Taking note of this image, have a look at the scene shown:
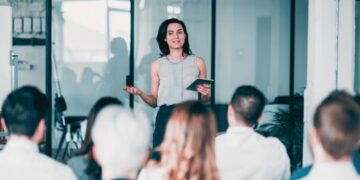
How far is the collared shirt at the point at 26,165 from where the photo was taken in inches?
114

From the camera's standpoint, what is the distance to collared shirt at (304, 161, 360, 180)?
2.65 meters

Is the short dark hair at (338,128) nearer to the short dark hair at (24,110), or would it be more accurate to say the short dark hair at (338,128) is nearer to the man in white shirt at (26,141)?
the man in white shirt at (26,141)

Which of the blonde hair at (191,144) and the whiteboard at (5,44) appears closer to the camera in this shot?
the blonde hair at (191,144)

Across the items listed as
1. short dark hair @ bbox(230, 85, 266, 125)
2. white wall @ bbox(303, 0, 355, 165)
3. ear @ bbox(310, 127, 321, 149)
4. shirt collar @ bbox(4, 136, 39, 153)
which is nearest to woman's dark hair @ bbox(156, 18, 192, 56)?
white wall @ bbox(303, 0, 355, 165)

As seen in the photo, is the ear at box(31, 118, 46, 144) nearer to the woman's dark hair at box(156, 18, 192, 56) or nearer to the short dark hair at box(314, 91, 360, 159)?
the short dark hair at box(314, 91, 360, 159)

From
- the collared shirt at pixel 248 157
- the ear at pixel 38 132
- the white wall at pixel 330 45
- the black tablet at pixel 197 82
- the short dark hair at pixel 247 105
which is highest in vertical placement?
the white wall at pixel 330 45

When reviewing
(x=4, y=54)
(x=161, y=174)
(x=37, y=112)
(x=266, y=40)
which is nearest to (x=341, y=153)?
(x=161, y=174)

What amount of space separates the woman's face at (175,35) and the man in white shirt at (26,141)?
107 inches

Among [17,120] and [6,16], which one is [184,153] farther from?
[6,16]

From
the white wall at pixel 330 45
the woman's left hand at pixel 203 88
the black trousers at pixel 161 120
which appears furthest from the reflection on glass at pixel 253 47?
the woman's left hand at pixel 203 88

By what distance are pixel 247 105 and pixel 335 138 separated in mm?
1142

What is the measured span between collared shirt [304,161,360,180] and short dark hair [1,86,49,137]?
1.35 m

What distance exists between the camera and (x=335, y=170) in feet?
8.71

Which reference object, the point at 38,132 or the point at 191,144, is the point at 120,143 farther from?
the point at 38,132
